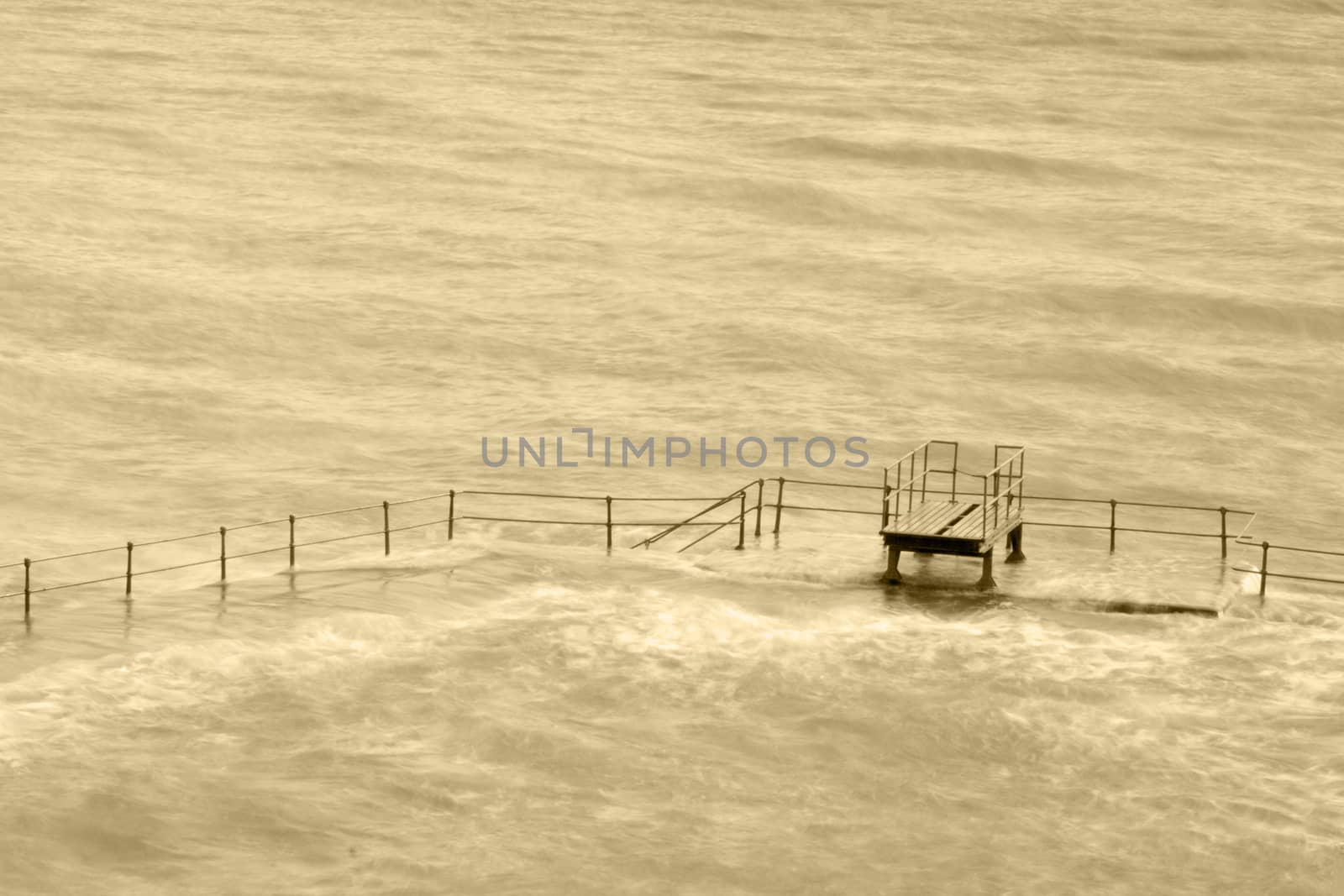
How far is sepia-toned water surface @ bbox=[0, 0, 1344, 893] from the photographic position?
2294cm

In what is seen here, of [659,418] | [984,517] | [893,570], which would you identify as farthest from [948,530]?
[659,418]

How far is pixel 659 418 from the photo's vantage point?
48.6 m

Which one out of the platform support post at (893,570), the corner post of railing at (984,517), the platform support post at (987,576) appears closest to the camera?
the corner post of railing at (984,517)

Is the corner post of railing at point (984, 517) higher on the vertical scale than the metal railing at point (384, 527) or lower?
higher

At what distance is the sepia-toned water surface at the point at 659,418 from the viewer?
22.9 metres

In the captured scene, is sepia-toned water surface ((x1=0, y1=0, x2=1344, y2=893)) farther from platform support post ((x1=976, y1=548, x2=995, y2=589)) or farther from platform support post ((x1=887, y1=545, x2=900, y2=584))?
platform support post ((x1=976, y1=548, x2=995, y2=589))

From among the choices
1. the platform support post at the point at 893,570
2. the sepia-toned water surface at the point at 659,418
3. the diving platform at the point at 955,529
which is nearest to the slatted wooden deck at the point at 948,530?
the diving platform at the point at 955,529

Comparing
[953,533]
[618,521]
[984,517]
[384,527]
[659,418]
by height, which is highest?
[659,418]

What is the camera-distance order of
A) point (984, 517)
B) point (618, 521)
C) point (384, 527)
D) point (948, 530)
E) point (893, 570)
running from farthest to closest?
point (618, 521)
point (384, 527)
point (893, 570)
point (948, 530)
point (984, 517)

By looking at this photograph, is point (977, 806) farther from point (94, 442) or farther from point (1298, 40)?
point (1298, 40)

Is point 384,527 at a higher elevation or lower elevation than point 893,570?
lower

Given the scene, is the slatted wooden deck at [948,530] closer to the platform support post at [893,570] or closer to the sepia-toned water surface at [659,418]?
the platform support post at [893,570]

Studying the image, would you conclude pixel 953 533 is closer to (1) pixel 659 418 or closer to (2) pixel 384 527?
(2) pixel 384 527

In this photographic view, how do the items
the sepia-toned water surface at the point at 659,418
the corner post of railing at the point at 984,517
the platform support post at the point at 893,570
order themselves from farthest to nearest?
the platform support post at the point at 893,570
the corner post of railing at the point at 984,517
the sepia-toned water surface at the point at 659,418
